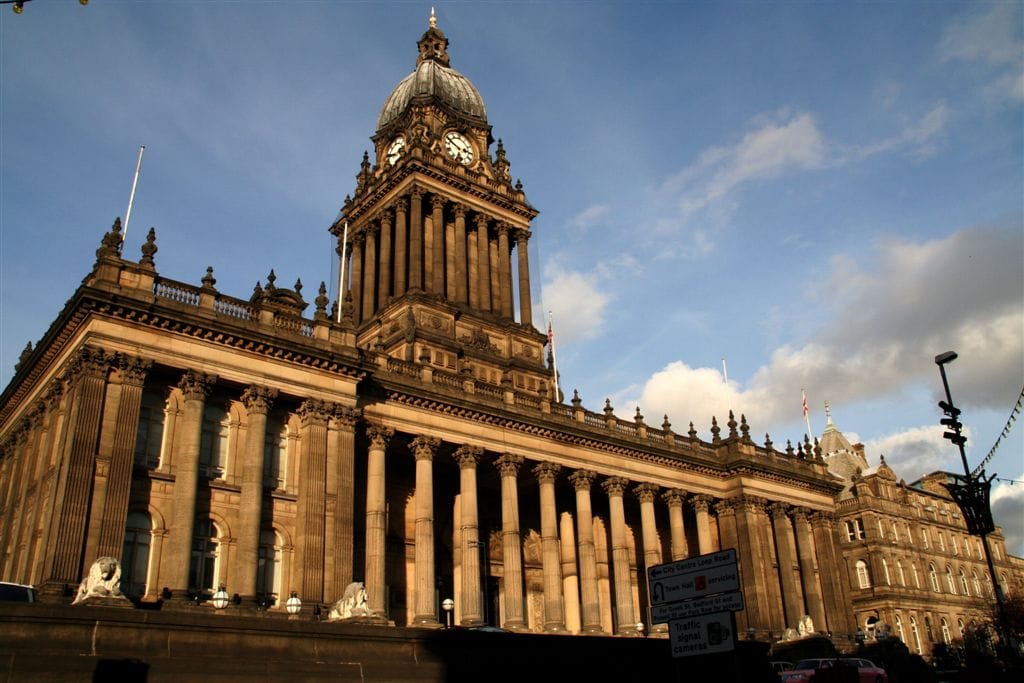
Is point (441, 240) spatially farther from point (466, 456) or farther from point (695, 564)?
point (695, 564)

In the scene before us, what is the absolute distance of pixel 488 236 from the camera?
65.3 metres

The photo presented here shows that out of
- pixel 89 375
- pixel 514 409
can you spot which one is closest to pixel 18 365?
pixel 89 375

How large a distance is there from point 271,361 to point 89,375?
24.9 feet

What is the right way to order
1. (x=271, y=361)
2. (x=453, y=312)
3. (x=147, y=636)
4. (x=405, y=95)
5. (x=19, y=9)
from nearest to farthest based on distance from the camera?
(x=19, y=9) < (x=147, y=636) < (x=271, y=361) < (x=453, y=312) < (x=405, y=95)

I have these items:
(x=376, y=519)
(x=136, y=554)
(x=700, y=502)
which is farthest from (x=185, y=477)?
(x=700, y=502)

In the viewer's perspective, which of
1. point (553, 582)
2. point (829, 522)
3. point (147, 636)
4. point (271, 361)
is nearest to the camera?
point (147, 636)

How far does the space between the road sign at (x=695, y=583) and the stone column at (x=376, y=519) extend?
85.3 feet

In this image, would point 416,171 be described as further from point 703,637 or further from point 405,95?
point 703,637

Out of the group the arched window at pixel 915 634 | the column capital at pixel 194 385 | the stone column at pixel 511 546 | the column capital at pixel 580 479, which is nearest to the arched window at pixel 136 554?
the column capital at pixel 194 385

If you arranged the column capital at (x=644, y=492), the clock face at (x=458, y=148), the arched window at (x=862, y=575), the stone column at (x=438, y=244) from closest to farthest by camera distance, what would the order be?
1. the column capital at (x=644, y=492)
2. the stone column at (x=438, y=244)
3. the clock face at (x=458, y=148)
4. the arched window at (x=862, y=575)

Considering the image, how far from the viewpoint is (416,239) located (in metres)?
59.0

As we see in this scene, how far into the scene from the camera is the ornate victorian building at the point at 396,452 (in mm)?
33812

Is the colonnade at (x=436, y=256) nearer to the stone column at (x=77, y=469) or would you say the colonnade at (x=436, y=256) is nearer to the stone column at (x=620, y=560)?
the stone column at (x=620, y=560)

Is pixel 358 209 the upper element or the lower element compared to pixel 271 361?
upper
